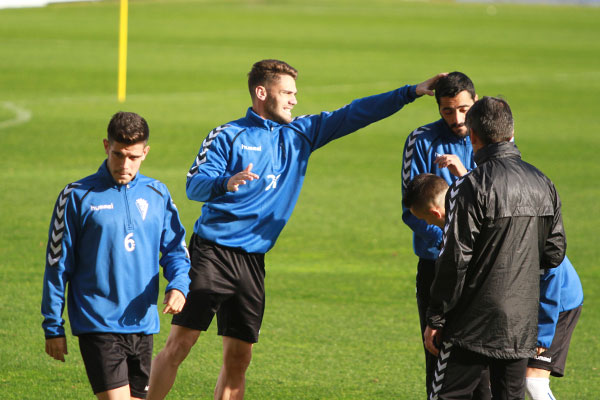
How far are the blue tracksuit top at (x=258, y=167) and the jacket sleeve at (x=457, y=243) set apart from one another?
1470 mm

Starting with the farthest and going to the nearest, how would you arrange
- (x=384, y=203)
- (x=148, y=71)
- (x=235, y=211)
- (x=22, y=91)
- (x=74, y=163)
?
(x=148, y=71) → (x=22, y=91) → (x=74, y=163) → (x=384, y=203) → (x=235, y=211)

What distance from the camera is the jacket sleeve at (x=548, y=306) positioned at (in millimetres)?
4871

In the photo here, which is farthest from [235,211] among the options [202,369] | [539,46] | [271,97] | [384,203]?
[539,46]

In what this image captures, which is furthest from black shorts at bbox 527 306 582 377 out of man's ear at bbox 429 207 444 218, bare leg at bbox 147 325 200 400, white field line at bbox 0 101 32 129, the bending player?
white field line at bbox 0 101 32 129

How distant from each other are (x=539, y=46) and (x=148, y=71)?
18.2 m

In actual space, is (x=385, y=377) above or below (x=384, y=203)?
below

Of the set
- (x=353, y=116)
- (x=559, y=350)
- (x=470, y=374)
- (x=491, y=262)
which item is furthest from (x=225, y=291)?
(x=559, y=350)

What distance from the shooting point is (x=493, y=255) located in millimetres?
4203

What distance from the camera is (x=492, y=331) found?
4.21 meters

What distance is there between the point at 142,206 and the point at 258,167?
104cm

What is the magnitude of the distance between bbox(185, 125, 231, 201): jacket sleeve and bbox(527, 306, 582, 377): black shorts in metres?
2.00

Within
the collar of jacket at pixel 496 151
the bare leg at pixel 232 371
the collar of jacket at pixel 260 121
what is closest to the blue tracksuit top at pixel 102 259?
the bare leg at pixel 232 371

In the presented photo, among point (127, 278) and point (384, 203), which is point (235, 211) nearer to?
point (127, 278)

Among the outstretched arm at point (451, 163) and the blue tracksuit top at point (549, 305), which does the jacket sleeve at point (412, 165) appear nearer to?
the outstretched arm at point (451, 163)
